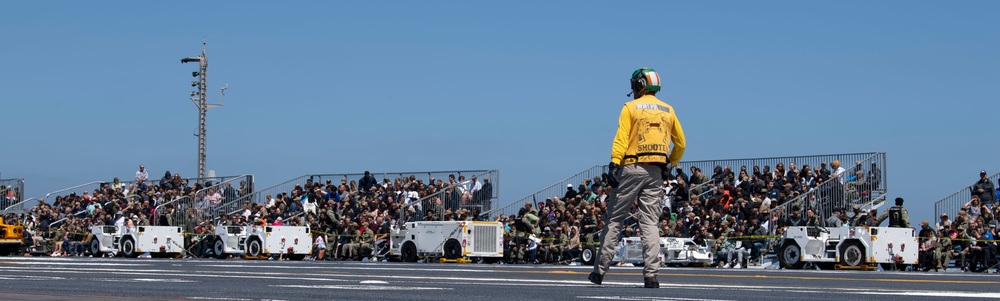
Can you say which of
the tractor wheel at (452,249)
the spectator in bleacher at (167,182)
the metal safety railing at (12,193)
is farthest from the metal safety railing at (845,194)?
the metal safety railing at (12,193)

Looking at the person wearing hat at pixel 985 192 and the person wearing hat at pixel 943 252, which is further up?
the person wearing hat at pixel 985 192

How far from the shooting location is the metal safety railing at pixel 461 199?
4003 cm

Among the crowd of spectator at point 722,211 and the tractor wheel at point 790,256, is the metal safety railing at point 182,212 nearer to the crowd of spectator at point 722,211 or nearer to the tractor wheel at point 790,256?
the crowd of spectator at point 722,211

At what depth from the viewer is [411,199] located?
40.4 metres

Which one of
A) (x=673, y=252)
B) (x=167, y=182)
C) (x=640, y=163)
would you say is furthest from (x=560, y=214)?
(x=640, y=163)

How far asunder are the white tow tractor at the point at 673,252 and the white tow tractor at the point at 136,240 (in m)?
15.6

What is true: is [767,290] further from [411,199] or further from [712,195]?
[411,199]

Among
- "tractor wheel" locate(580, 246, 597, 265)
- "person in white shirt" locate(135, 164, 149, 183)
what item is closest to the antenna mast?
"person in white shirt" locate(135, 164, 149, 183)

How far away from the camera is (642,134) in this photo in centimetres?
1191

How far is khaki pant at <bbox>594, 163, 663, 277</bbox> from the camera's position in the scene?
1191 centimetres

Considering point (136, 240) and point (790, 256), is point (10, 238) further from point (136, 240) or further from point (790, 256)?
point (790, 256)

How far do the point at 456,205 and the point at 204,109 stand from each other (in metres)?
22.5

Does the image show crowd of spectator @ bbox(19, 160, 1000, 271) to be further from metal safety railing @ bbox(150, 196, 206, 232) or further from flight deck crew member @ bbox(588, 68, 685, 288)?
flight deck crew member @ bbox(588, 68, 685, 288)

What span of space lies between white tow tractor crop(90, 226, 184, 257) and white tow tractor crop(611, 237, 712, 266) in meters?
15.6
